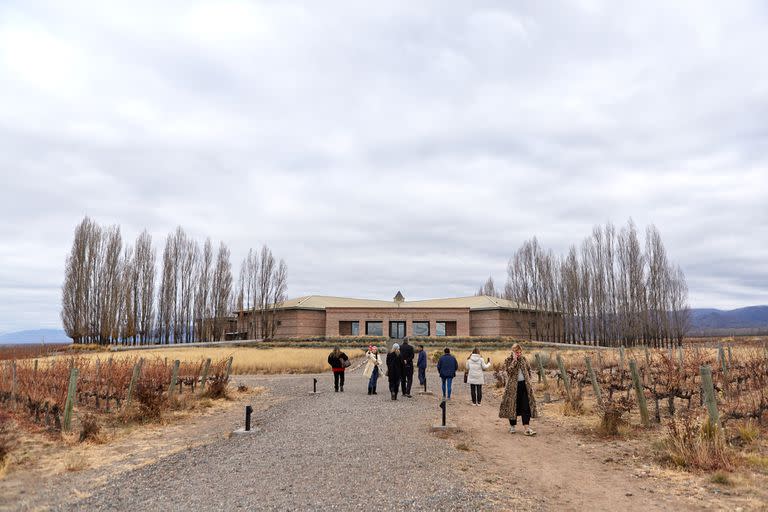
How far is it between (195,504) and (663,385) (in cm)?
1098

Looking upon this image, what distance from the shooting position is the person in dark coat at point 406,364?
1547 centimetres

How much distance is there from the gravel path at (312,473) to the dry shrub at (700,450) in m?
3.14

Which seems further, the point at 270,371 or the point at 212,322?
the point at 212,322

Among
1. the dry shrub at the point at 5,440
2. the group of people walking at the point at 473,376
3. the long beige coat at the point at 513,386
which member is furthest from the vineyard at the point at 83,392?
the long beige coat at the point at 513,386

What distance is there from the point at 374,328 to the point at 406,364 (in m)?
45.0

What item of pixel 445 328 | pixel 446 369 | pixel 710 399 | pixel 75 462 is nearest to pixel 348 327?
pixel 445 328

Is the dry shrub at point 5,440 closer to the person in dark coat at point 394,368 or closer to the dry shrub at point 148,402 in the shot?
the dry shrub at point 148,402

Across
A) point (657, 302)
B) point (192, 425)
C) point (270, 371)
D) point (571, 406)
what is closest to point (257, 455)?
point (192, 425)

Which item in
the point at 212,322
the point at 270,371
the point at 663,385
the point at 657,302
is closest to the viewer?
the point at 663,385

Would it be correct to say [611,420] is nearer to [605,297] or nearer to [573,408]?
[573,408]

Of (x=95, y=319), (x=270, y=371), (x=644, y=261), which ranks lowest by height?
(x=270, y=371)

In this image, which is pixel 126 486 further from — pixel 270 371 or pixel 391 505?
pixel 270 371

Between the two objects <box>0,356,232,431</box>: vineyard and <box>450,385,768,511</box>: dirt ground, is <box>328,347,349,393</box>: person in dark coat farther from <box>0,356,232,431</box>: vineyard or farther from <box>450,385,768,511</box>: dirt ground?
<box>450,385,768,511</box>: dirt ground

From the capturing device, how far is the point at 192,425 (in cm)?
1292
